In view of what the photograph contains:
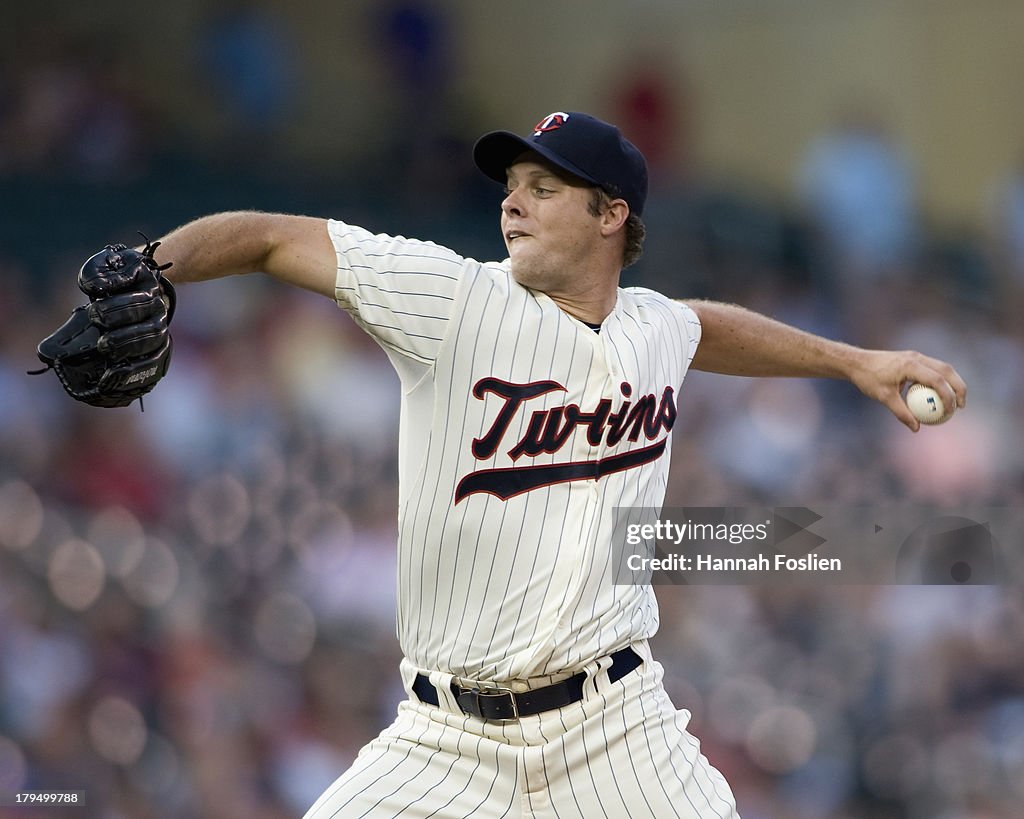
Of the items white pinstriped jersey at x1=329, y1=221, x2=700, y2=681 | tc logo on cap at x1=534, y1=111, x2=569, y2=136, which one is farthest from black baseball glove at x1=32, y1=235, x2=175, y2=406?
tc logo on cap at x1=534, y1=111, x2=569, y2=136

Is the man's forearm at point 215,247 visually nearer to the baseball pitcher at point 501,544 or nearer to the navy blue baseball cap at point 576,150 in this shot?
the baseball pitcher at point 501,544

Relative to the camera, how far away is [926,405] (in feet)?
10.1

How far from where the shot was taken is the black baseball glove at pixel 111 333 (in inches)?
95.7

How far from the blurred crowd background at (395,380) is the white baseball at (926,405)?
2.93m

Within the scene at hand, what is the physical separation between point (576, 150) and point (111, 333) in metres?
1.10

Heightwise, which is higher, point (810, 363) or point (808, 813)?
point (810, 363)

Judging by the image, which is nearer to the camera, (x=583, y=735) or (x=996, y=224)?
(x=583, y=735)

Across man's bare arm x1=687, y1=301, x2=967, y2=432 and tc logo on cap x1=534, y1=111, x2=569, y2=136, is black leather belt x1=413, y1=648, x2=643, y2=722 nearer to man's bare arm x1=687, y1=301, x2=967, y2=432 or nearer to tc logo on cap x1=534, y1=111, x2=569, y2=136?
man's bare arm x1=687, y1=301, x2=967, y2=432

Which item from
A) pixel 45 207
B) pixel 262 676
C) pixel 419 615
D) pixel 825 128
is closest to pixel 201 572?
pixel 262 676

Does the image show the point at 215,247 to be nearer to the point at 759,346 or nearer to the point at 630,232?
the point at 630,232

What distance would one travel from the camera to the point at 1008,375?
7.28m

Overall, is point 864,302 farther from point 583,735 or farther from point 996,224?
point 583,735

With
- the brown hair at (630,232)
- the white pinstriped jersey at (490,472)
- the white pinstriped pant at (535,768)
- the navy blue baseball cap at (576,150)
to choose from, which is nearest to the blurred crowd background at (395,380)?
the white pinstriped pant at (535,768)

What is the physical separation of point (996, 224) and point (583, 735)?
22.0ft
